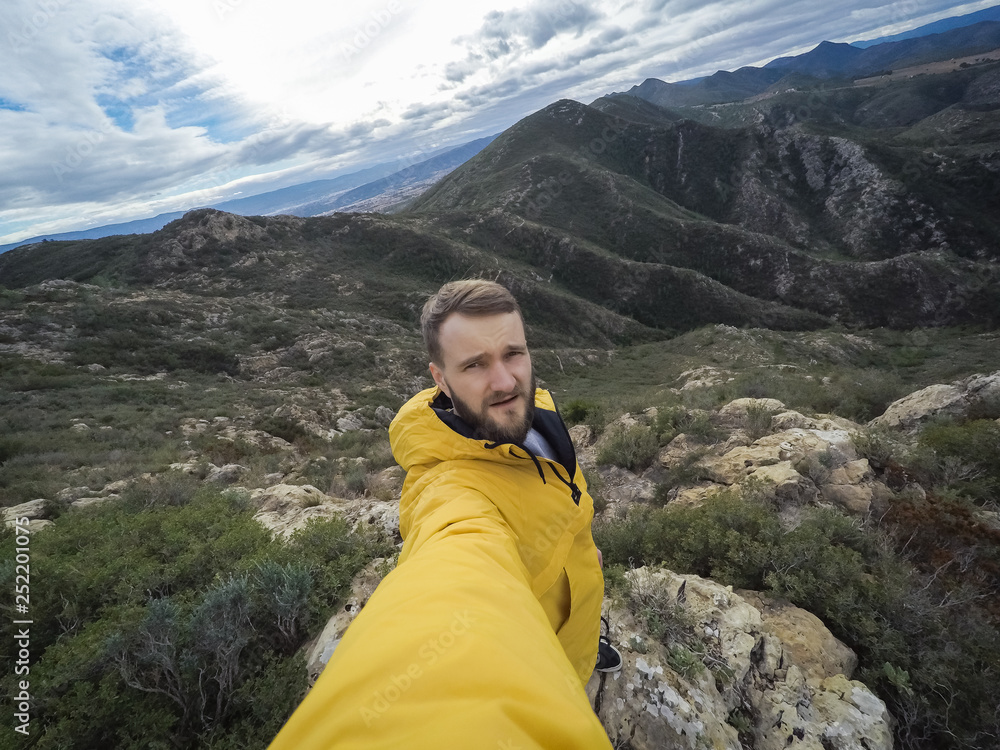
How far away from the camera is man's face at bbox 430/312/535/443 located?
2.08 metres

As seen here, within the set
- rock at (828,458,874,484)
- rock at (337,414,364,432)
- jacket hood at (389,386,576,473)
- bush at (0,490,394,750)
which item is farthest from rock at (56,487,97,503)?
rock at (828,458,874,484)

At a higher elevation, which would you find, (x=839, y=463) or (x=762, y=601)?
(x=762, y=601)

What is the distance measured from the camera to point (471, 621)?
103 centimetres

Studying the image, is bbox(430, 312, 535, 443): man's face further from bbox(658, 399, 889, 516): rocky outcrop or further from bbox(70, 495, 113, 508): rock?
bbox(70, 495, 113, 508): rock

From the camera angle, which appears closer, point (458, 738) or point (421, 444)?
point (458, 738)

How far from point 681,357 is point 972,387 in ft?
→ 94.7

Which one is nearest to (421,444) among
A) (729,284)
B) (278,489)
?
(278,489)

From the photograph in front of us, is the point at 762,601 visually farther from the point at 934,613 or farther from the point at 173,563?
the point at 173,563

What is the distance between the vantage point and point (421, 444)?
2135 millimetres

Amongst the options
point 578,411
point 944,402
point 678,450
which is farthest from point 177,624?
point 944,402

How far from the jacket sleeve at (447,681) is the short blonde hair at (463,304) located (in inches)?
48.6

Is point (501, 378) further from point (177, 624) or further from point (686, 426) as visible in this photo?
point (686, 426)

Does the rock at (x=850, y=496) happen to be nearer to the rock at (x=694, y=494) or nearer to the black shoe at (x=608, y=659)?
the rock at (x=694, y=494)

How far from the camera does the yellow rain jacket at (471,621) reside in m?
0.78
